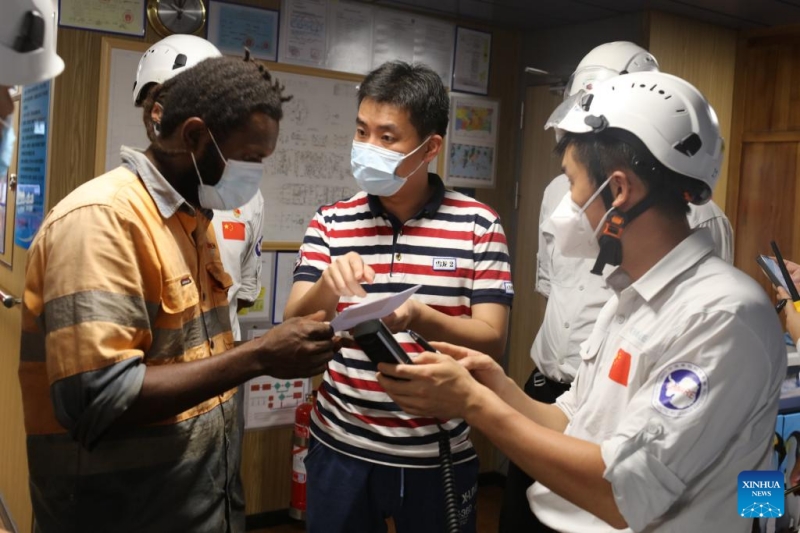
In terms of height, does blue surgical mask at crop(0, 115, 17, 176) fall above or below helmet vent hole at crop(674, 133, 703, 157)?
below

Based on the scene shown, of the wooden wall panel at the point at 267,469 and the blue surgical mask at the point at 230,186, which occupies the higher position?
the blue surgical mask at the point at 230,186

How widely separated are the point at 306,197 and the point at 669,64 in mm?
1883

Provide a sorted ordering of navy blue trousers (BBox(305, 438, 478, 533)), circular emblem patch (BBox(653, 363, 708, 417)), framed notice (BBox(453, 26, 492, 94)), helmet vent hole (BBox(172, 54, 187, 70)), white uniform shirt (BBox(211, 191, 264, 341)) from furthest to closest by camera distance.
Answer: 1. framed notice (BBox(453, 26, 492, 94))
2. white uniform shirt (BBox(211, 191, 264, 341))
3. helmet vent hole (BBox(172, 54, 187, 70))
4. navy blue trousers (BBox(305, 438, 478, 533))
5. circular emblem patch (BBox(653, 363, 708, 417))

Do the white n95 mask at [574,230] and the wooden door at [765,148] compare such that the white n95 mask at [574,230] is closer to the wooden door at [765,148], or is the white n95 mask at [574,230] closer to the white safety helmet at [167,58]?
the white safety helmet at [167,58]

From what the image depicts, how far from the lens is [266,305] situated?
11.9ft

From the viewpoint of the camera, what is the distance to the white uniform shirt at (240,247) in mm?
2764

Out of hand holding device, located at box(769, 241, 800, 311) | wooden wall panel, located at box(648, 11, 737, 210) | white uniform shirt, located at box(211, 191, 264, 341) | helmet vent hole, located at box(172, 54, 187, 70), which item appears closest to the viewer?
hand holding device, located at box(769, 241, 800, 311)

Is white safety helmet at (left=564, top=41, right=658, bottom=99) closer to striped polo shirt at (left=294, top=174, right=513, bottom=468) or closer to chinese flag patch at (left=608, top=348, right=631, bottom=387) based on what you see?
striped polo shirt at (left=294, top=174, right=513, bottom=468)

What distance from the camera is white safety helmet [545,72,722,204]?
135 cm

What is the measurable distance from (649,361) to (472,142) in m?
3.06

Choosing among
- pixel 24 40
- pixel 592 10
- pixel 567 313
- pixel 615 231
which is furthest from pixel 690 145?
pixel 592 10

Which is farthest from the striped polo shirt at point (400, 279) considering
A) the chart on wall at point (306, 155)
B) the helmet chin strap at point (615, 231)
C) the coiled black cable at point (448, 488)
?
the chart on wall at point (306, 155)

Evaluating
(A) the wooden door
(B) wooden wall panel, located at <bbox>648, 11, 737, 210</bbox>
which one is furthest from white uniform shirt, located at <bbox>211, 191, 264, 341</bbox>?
(A) the wooden door

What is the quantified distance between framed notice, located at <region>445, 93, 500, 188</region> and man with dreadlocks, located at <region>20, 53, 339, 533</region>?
2.54 m
